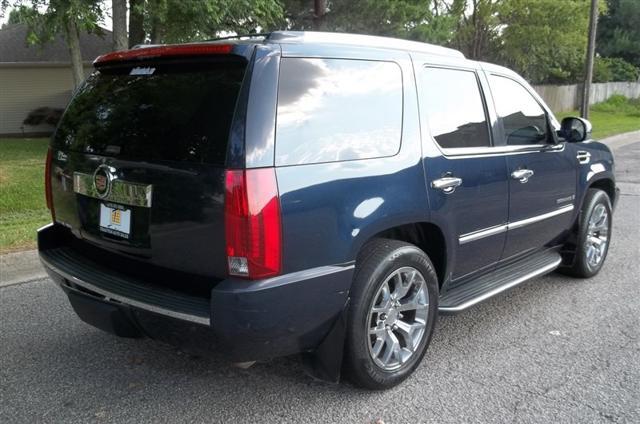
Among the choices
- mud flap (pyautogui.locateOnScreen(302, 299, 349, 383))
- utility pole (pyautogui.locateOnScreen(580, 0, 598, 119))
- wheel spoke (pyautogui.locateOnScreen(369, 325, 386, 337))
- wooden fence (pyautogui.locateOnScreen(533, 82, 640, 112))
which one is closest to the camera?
mud flap (pyautogui.locateOnScreen(302, 299, 349, 383))

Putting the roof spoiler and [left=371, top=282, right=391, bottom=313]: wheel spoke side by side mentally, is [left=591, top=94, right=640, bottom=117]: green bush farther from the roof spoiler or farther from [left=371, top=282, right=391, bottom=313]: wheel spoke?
the roof spoiler

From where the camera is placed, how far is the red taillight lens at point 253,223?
8.65 ft

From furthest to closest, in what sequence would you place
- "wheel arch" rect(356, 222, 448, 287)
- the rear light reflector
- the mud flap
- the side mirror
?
the side mirror < "wheel arch" rect(356, 222, 448, 287) < the mud flap < the rear light reflector

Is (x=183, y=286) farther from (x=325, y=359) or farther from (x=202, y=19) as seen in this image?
(x=202, y=19)

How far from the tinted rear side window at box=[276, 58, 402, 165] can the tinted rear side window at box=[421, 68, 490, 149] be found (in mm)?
301

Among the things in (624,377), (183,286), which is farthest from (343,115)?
(624,377)

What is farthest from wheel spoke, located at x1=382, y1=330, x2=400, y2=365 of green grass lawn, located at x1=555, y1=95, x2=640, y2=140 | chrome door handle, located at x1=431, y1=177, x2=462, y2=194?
green grass lawn, located at x1=555, y1=95, x2=640, y2=140

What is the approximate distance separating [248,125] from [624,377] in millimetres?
2660

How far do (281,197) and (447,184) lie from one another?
125 centimetres

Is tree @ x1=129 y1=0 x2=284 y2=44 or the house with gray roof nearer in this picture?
tree @ x1=129 y1=0 x2=284 y2=44

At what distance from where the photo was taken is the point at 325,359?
307 centimetres

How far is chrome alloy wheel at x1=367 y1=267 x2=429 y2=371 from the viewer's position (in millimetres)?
3281

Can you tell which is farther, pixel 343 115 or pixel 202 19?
pixel 202 19

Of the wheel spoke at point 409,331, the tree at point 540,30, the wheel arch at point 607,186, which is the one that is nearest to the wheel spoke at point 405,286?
the wheel spoke at point 409,331
